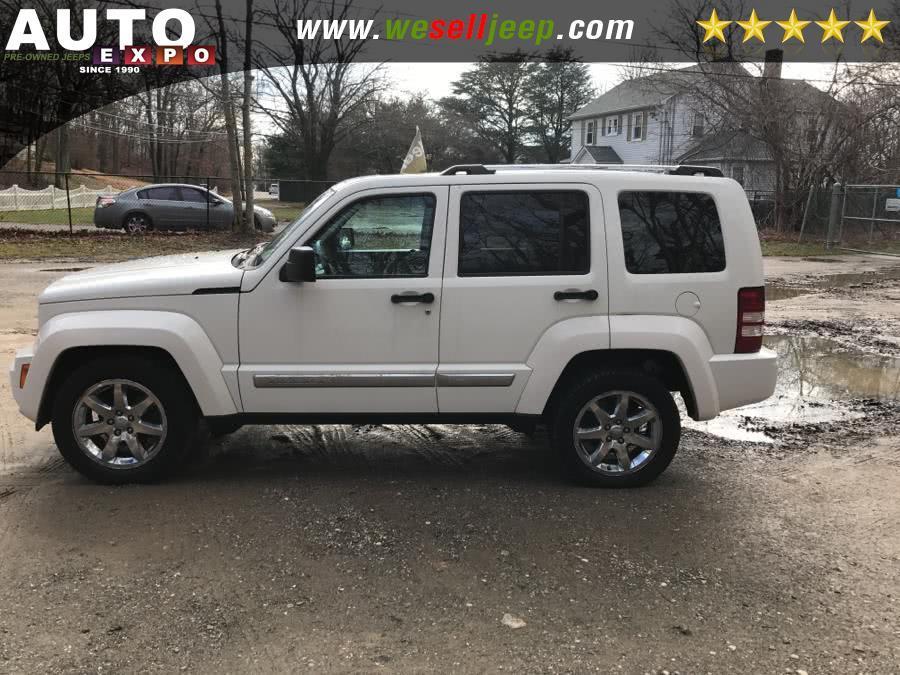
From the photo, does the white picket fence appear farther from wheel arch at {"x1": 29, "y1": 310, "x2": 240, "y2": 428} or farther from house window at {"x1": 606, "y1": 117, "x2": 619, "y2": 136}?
house window at {"x1": 606, "y1": 117, "x2": 619, "y2": 136}

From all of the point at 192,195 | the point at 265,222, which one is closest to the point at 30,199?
the point at 192,195

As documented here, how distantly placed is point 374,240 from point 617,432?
1.87 meters

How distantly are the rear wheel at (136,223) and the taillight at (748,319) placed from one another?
19.9 m

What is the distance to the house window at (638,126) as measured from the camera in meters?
45.9

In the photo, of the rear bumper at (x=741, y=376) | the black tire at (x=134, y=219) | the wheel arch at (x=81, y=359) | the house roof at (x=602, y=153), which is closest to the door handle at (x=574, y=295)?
the rear bumper at (x=741, y=376)

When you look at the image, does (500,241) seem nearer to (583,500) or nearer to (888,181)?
(583,500)

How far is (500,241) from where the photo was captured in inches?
182

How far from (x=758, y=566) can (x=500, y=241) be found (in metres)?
2.24

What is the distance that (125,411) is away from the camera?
4.62 m

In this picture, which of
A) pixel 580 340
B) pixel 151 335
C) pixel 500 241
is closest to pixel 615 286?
pixel 580 340

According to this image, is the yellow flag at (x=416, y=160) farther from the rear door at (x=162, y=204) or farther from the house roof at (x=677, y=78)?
the house roof at (x=677, y=78)

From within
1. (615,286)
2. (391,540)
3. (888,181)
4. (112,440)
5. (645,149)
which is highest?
(645,149)

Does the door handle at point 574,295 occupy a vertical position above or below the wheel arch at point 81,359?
above

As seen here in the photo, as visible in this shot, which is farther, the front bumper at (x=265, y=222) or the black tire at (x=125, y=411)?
the front bumper at (x=265, y=222)
